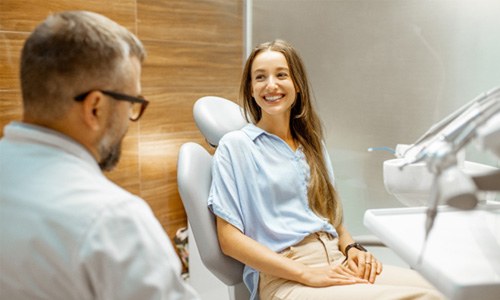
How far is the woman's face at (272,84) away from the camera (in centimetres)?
167

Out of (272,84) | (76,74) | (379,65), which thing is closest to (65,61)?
(76,74)

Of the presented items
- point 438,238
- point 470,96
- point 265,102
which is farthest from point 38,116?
point 470,96

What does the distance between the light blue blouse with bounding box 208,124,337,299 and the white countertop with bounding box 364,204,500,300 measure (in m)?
0.46

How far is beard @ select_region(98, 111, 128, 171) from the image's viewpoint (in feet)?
2.94

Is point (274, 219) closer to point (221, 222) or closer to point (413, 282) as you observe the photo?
point (221, 222)

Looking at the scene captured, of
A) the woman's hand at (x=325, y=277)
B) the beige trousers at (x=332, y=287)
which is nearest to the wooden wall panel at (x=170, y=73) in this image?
the beige trousers at (x=332, y=287)

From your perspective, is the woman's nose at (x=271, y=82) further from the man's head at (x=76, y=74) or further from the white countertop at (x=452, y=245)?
the man's head at (x=76, y=74)

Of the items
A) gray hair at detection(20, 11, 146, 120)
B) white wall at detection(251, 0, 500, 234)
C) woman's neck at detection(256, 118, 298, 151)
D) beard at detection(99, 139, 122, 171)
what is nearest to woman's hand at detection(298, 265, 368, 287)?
woman's neck at detection(256, 118, 298, 151)

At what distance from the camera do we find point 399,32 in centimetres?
241

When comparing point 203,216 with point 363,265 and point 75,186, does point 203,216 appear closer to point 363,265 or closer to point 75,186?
point 363,265

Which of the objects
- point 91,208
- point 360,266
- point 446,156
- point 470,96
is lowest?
point 360,266

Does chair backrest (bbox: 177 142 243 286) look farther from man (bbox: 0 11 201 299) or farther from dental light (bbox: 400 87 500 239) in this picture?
dental light (bbox: 400 87 500 239)

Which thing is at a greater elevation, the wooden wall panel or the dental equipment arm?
the dental equipment arm

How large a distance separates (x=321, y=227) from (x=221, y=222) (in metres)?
0.34
